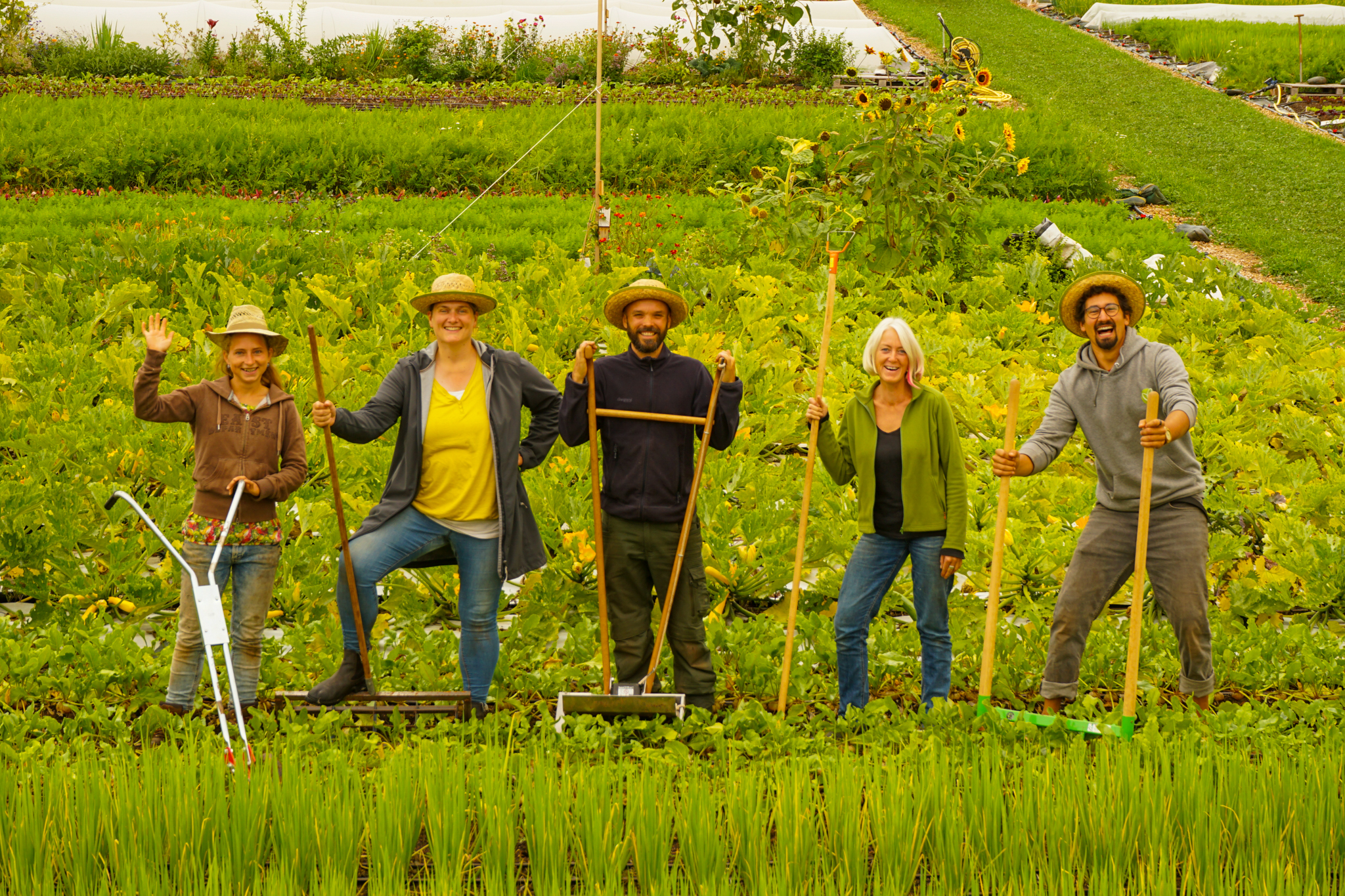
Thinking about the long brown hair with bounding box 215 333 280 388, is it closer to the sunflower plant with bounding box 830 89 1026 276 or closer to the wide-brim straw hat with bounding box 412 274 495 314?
the wide-brim straw hat with bounding box 412 274 495 314

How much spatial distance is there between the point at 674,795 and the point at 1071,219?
10.3 meters

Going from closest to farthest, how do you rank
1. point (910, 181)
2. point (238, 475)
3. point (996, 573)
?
point (996, 573), point (238, 475), point (910, 181)

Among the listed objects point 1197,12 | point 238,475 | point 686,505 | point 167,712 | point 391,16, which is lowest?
point 167,712

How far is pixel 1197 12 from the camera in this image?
32.9 metres

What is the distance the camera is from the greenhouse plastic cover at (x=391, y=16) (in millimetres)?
24469

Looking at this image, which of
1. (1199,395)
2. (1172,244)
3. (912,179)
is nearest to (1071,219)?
(1172,244)

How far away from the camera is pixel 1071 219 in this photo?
12.6m

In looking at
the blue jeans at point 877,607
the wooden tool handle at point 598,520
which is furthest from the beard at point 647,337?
the blue jeans at point 877,607

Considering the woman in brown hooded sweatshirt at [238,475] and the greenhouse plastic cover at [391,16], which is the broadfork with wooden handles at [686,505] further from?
the greenhouse plastic cover at [391,16]

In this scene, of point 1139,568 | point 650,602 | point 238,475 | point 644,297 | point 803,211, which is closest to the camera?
point 1139,568

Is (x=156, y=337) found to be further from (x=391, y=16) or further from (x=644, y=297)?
(x=391, y=16)

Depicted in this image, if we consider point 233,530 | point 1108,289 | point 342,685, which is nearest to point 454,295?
point 233,530

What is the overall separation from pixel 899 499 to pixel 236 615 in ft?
7.99

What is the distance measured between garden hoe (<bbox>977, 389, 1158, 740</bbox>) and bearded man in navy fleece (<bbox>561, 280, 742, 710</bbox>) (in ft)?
3.28
